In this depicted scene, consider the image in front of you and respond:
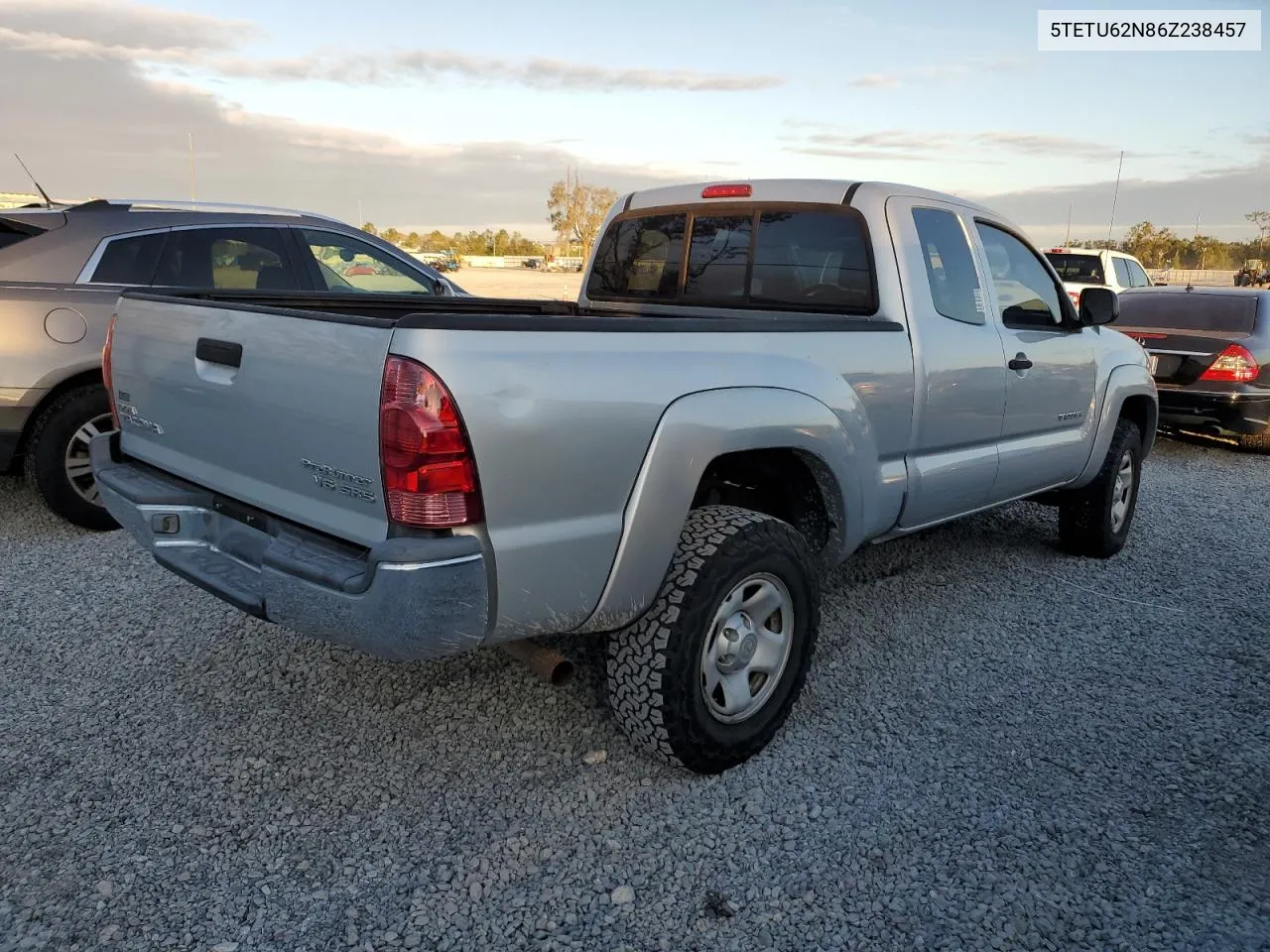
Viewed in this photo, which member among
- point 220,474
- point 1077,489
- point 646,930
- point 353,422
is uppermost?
point 353,422

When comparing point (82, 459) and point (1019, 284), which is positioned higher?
point (1019, 284)

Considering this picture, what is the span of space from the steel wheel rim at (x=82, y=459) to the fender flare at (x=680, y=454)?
12.5 feet

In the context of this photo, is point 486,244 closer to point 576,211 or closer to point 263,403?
point 576,211

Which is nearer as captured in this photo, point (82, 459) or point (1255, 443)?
point (82, 459)

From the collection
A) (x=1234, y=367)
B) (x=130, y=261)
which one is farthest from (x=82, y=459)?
(x=1234, y=367)

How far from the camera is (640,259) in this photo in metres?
→ 4.53

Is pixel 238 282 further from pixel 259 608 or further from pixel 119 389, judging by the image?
pixel 259 608

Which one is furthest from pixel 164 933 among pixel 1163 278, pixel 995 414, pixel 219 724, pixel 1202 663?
pixel 1163 278

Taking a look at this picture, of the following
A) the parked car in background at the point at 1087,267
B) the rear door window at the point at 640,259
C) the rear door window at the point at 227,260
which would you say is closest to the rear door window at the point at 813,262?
the rear door window at the point at 640,259

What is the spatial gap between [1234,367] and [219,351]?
851cm

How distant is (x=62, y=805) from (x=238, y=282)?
3.85 meters

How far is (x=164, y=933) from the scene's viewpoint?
2322 millimetres

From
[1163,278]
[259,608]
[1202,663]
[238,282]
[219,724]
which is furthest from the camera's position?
[1163,278]

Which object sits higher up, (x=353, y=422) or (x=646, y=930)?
(x=353, y=422)
